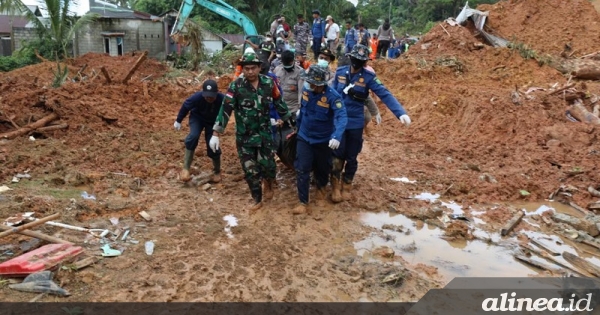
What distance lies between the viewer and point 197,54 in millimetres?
17625

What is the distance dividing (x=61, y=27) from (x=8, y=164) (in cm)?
714

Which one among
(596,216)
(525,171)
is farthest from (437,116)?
(596,216)

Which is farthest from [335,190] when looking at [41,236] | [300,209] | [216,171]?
[41,236]

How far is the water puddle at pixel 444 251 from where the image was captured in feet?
14.6

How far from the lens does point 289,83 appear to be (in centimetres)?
638

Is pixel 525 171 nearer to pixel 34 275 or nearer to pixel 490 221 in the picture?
pixel 490 221

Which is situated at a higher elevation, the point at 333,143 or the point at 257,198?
Answer: the point at 333,143

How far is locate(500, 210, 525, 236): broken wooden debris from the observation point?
17.1ft

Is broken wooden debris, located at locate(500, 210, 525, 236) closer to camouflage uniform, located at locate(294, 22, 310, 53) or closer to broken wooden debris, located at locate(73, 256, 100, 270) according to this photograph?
broken wooden debris, located at locate(73, 256, 100, 270)

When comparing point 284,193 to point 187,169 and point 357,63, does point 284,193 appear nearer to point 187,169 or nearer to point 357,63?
point 187,169

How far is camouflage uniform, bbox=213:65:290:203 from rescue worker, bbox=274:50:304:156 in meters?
0.62

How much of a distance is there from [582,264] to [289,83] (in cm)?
404

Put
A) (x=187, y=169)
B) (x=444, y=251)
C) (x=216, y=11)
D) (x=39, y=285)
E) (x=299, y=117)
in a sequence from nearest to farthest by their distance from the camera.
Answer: (x=39, y=285) < (x=444, y=251) < (x=299, y=117) < (x=187, y=169) < (x=216, y=11)

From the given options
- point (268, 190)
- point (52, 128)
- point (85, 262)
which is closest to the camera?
point (85, 262)
